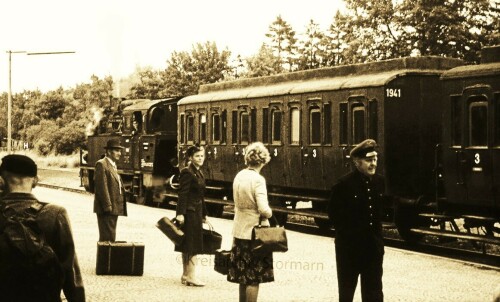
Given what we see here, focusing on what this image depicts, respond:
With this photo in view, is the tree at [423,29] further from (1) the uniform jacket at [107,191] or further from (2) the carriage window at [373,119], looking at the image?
(1) the uniform jacket at [107,191]

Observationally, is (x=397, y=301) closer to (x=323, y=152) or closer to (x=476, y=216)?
(x=476, y=216)

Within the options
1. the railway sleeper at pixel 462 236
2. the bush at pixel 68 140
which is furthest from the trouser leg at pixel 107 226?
the bush at pixel 68 140

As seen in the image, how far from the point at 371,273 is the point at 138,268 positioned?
567 centimetres

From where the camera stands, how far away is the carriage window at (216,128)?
27.6 meters

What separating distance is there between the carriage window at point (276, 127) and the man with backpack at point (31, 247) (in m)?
18.6

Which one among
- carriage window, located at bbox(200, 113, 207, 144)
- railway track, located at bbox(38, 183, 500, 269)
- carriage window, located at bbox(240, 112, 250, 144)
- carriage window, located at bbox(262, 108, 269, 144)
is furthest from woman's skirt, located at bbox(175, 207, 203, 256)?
carriage window, located at bbox(200, 113, 207, 144)

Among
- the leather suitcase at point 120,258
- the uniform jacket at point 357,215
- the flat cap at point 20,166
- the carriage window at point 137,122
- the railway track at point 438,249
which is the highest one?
the carriage window at point 137,122

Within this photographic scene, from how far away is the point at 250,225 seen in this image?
9.98 meters

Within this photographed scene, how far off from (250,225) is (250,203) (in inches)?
8.3

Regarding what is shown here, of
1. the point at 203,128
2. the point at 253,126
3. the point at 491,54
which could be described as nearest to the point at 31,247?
the point at 491,54

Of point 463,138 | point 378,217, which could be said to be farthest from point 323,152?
point 378,217

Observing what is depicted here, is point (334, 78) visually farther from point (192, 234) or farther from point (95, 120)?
point (95, 120)

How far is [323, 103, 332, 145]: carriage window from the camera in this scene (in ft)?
70.2

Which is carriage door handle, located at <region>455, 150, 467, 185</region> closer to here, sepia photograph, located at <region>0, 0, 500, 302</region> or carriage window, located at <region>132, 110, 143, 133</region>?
sepia photograph, located at <region>0, 0, 500, 302</region>
